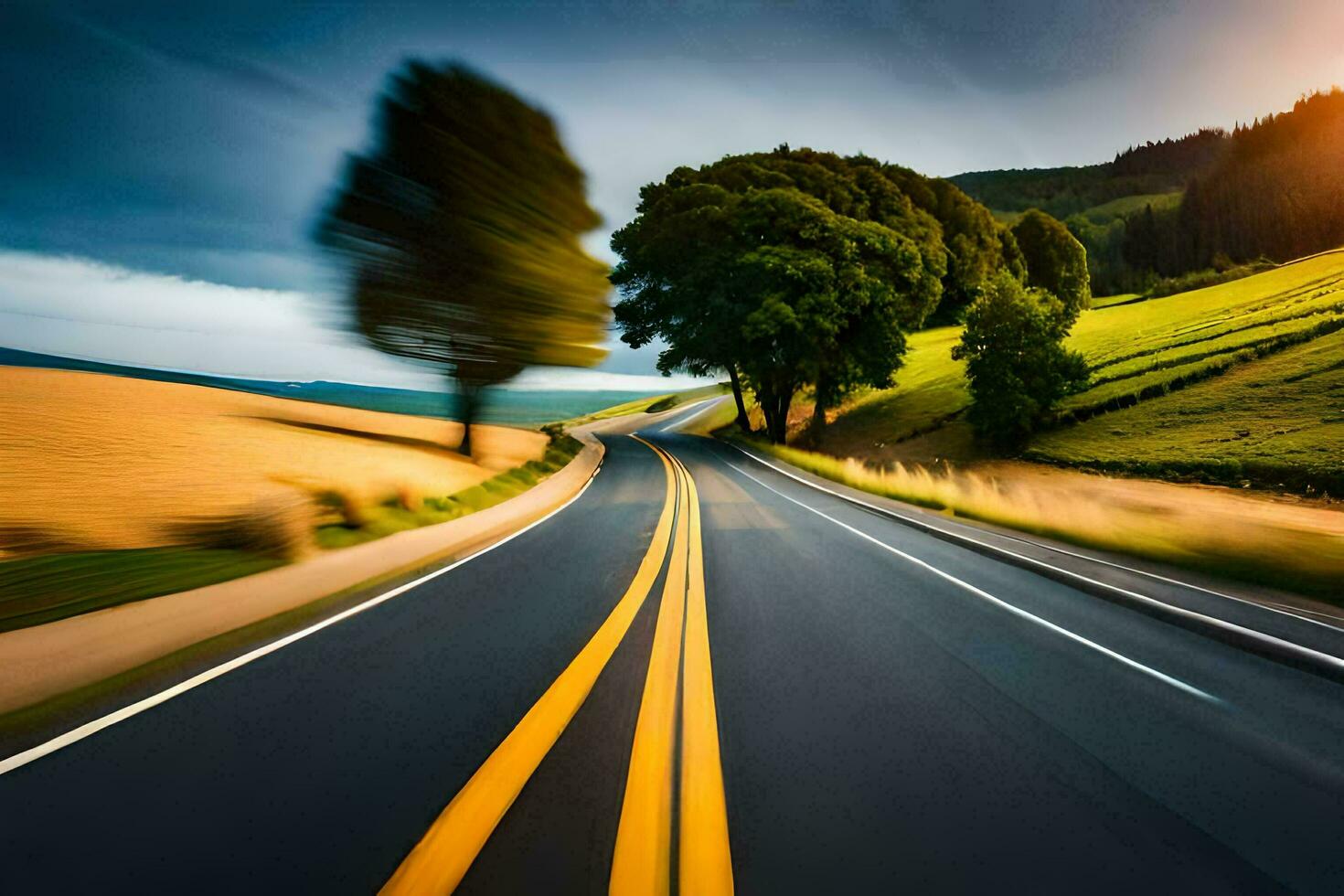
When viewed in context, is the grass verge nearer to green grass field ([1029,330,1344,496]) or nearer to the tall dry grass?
the tall dry grass

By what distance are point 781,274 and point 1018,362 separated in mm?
10767

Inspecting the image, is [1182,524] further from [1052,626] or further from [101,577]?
[101,577]

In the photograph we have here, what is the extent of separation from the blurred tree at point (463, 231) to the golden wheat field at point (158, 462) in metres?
3.88

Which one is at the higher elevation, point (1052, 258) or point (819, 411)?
point (1052, 258)

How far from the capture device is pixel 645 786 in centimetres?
236

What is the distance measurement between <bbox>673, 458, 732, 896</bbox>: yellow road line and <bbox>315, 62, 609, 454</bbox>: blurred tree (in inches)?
598

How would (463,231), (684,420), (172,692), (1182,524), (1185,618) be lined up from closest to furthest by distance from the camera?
(172,692)
(1185,618)
(1182,524)
(463,231)
(684,420)

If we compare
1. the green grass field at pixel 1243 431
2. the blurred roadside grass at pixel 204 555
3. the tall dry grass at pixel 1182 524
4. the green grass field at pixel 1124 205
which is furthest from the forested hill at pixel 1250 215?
the blurred roadside grass at pixel 204 555

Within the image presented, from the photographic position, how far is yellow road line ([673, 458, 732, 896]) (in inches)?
73.0

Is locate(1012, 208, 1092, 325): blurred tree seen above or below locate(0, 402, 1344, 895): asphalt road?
above

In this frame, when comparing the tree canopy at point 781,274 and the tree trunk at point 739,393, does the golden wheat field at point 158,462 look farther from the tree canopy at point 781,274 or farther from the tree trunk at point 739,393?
the tree trunk at point 739,393

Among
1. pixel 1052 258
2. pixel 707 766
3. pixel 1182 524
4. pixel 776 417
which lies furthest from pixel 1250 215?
pixel 707 766

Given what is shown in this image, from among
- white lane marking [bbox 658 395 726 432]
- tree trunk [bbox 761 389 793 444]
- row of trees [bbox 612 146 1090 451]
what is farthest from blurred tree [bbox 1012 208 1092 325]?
tree trunk [bbox 761 389 793 444]

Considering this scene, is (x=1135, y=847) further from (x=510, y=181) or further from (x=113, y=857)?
(x=510, y=181)
